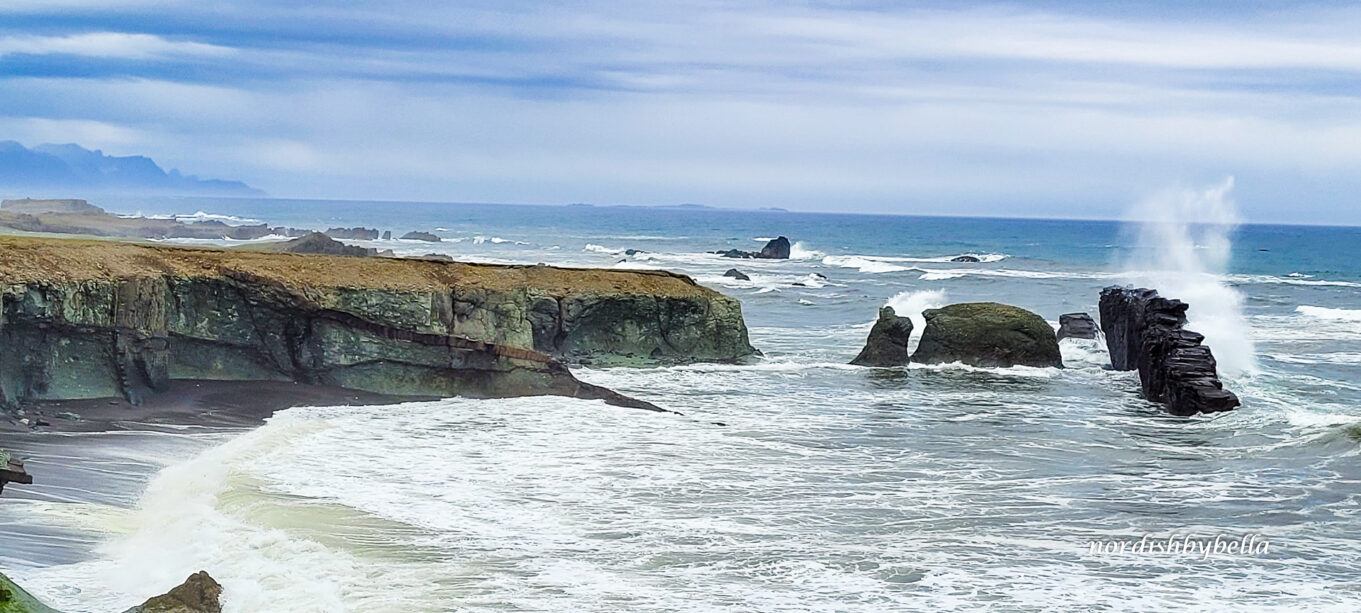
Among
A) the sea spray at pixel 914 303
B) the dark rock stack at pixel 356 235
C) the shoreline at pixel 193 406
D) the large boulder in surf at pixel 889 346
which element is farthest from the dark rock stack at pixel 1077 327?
the dark rock stack at pixel 356 235

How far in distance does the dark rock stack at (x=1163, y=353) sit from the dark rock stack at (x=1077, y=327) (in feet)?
7.88

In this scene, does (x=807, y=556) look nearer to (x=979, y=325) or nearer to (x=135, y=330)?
(x=135, y=330)

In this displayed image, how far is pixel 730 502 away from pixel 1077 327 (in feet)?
72.1

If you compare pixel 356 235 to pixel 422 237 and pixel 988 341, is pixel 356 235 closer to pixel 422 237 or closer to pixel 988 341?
pixel 422 237

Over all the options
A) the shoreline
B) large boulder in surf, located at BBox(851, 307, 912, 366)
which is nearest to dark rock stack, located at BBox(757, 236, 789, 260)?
large boulder in surf, located at BBox(851, 307, 912, 366)

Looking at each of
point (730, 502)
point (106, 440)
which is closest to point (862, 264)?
point (106, 440)

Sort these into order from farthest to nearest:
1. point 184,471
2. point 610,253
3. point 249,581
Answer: point 610,253
point 184,471
point 249,581

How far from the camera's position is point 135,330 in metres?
19.4

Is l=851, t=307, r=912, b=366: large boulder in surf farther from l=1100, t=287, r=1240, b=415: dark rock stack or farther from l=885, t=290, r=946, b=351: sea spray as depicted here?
l=885, t=290, r=946, b=351: sea spray

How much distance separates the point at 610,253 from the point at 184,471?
75107 mm

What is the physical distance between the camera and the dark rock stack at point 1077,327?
111 ft

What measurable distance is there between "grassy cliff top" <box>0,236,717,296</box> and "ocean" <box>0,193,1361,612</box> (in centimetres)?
236

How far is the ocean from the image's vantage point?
1095cm

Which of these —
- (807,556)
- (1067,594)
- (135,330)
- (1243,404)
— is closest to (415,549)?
(807,556)
